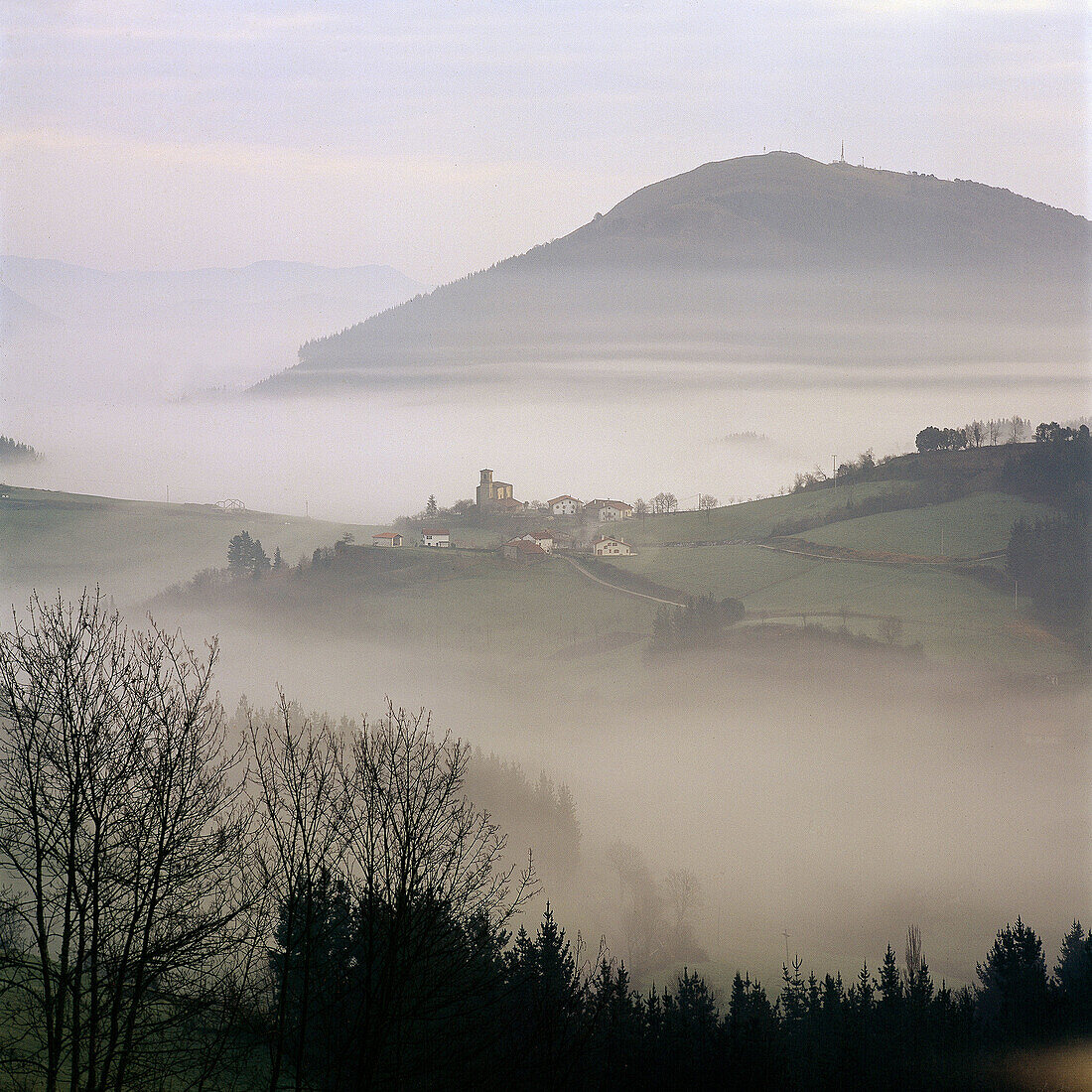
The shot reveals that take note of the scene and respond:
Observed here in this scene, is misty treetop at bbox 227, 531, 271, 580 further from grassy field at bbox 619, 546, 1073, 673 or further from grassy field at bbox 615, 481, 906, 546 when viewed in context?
grassy field at bbox 619, 546, 1073, 673

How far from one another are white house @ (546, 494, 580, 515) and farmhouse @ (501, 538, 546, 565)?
1.66m

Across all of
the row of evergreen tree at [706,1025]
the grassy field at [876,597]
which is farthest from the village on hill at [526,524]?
the row of evergreen tree at [706,1025]

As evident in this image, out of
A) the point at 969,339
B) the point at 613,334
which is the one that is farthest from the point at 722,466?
the point at 969,339

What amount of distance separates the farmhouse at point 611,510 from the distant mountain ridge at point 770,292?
23.9 feet

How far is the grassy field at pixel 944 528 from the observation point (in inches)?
1205

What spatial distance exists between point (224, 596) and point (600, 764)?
12.3 metres

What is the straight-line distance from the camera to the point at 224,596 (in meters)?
32.5

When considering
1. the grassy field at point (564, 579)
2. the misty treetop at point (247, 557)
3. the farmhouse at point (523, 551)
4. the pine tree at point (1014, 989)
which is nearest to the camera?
the pine tree at point (1014, 989)

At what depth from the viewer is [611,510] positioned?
33.0 metres

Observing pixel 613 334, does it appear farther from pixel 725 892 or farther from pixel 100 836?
pixel 100 836

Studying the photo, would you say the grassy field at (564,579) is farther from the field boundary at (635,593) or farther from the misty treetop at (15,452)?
the misty treetop at (15,452)

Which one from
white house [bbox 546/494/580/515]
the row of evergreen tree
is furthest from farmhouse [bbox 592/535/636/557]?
the row of evergreen tree

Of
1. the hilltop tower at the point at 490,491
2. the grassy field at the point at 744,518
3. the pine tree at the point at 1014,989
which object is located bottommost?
the pine tree at the point at 1014,989

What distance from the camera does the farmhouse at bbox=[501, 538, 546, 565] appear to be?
31547mm
